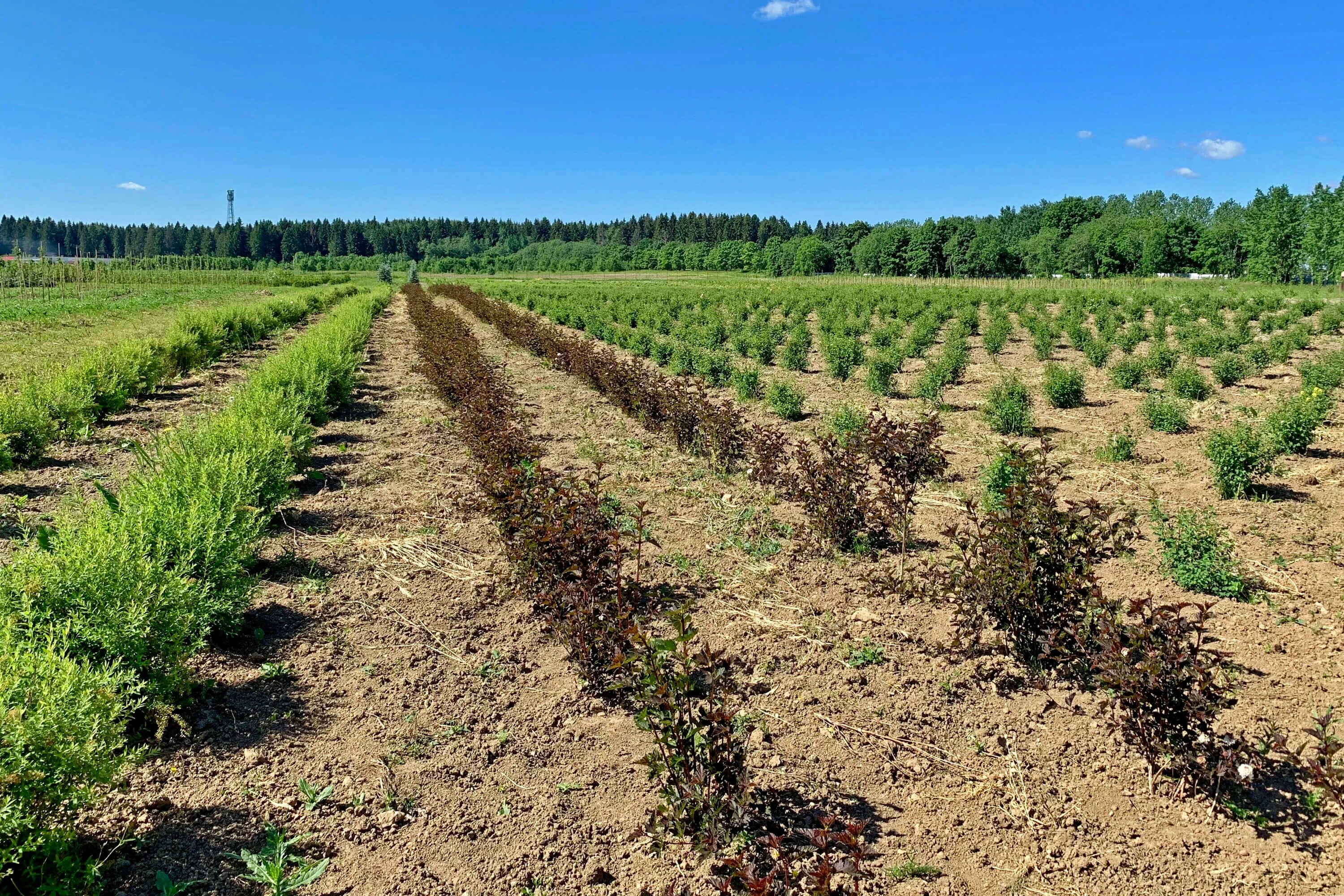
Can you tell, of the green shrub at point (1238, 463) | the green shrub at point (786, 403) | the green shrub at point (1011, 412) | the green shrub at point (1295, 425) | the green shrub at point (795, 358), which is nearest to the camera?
the green shrub at point (1238, 463)

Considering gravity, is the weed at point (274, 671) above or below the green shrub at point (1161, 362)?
below

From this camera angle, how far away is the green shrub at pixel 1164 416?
9.44m

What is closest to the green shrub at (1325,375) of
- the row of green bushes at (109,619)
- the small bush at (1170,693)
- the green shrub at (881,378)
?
the green shrub at (881,378)

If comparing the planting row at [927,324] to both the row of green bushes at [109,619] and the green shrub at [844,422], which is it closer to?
the green shrub at [844,422]

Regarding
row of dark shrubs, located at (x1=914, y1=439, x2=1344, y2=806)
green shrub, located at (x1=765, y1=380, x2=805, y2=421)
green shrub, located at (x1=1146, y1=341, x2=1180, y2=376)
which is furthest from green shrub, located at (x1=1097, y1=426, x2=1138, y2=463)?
green shrub, located at (x1=1146, y1=341, x2=1180, y2=376)

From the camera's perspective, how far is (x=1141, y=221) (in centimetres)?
9012

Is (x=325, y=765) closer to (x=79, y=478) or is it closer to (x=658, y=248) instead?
(x=79, y=478)

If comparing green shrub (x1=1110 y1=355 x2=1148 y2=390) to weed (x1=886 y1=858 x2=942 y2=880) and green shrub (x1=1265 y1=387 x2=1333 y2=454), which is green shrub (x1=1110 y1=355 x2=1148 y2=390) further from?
weed (x1=886 y1=858 x2=942 y2=880)

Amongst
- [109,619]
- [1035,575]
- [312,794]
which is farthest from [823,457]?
[109,619]

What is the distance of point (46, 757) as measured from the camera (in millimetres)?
2482

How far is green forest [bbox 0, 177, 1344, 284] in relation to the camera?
6719cm

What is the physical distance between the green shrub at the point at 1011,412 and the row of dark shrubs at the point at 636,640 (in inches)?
227

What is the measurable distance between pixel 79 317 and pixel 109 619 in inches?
1206

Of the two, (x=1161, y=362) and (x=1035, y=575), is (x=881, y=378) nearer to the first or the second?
(x=1161, y=362)
